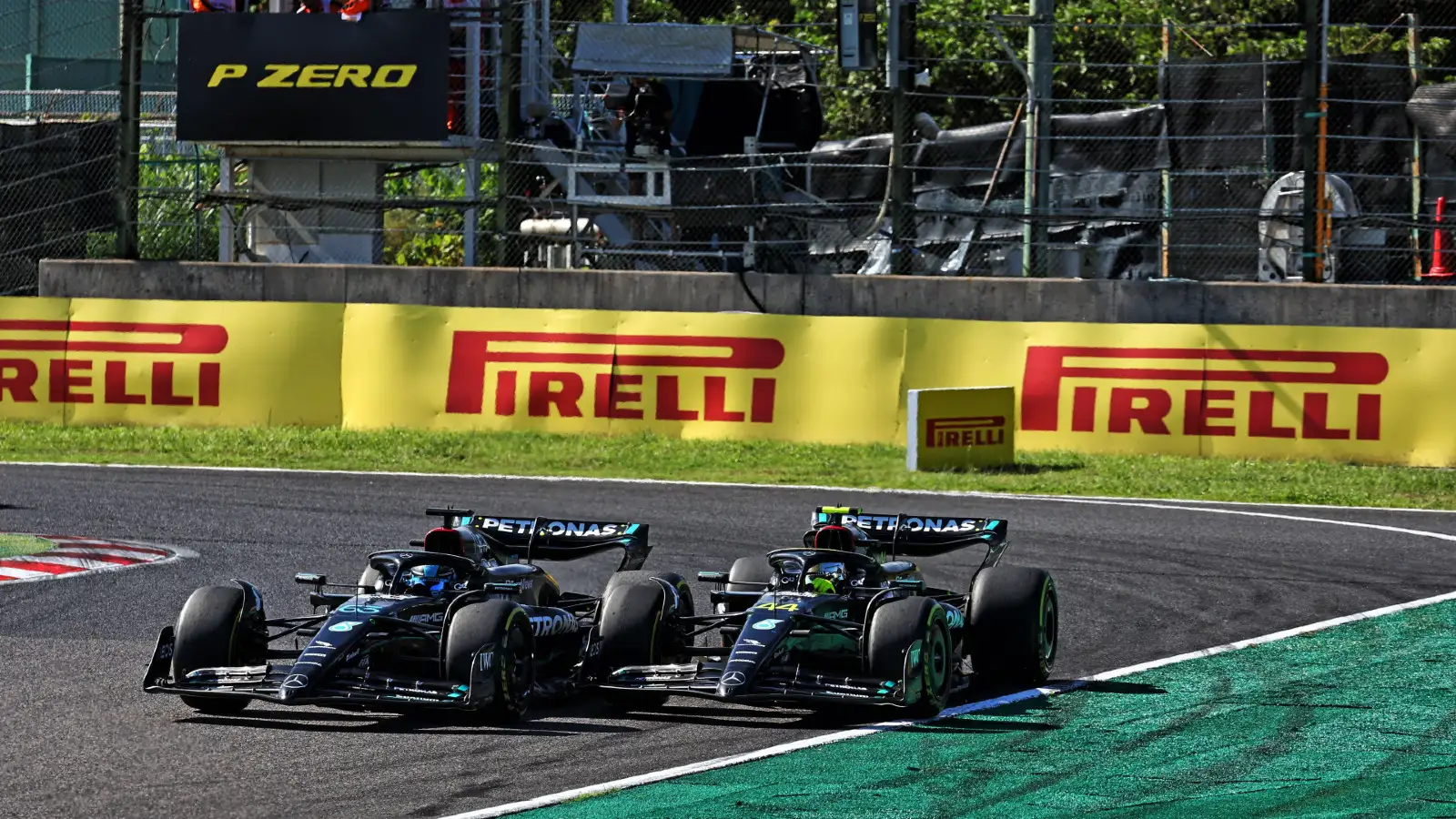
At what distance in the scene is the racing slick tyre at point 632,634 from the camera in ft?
30.9

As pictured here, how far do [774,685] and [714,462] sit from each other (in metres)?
10.4

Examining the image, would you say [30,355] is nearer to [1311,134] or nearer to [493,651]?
[1311,134]

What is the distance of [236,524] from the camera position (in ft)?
49.7

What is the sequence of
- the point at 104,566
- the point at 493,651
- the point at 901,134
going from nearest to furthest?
the point at 493,651
the point at 104,566
the point at 901,134

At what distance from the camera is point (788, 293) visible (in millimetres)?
21156

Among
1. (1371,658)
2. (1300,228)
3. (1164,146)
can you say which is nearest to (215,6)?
(1164,146)

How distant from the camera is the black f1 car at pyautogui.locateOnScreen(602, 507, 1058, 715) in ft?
29.3

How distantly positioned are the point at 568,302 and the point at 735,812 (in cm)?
1455

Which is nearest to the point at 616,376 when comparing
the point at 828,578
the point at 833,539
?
the point at 833,539

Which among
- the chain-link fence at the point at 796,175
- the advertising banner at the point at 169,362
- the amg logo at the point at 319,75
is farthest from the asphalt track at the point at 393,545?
the amg logo at the point at 319,75

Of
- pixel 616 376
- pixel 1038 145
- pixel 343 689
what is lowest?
pixel 343 689

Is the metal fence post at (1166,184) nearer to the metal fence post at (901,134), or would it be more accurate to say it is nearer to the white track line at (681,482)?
the metal fence post at (901,134)

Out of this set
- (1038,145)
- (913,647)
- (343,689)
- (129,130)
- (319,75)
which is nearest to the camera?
(343,689)

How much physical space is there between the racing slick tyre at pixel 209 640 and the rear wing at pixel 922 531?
3180mm
